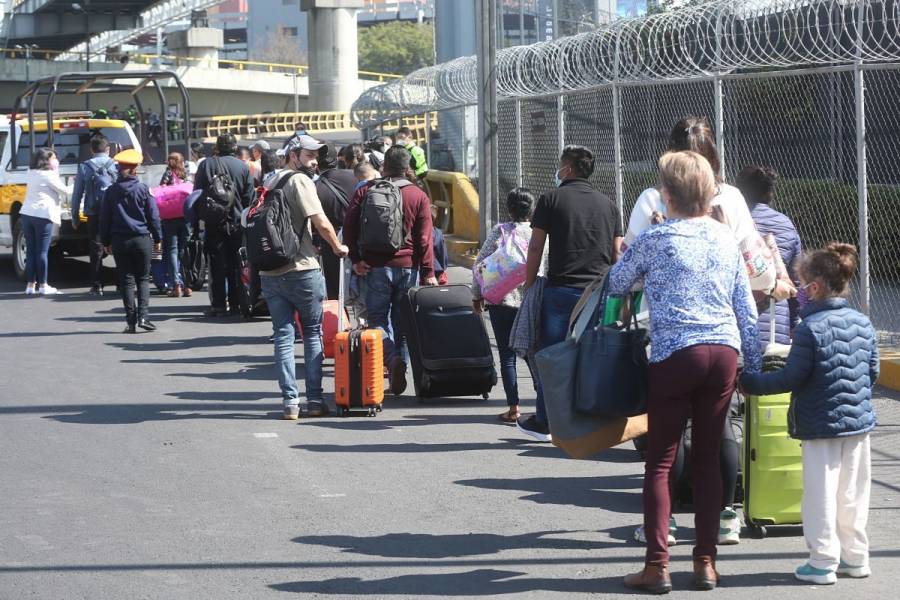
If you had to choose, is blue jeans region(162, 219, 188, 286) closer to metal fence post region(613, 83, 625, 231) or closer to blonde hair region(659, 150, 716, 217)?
metal fence post region(613, 83, 625, 231)

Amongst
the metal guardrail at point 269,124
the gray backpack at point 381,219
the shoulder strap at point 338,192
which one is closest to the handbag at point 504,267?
the gray backpack at point 381,219

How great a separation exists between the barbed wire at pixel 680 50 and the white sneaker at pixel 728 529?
437cm

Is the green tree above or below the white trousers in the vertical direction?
above

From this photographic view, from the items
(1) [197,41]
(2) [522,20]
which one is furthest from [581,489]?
(1) [197,41]

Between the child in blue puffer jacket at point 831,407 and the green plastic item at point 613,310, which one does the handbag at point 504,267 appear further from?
the child in blue puffer jacket at point 831,407

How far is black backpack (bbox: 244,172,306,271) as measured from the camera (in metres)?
8.71

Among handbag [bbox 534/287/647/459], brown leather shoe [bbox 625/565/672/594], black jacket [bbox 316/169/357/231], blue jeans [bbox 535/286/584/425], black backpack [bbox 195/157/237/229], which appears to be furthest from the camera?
black backpack [bbox 195/157/237/229]

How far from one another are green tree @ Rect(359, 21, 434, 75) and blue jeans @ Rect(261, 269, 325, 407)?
120429mm

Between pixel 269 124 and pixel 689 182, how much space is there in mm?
60394

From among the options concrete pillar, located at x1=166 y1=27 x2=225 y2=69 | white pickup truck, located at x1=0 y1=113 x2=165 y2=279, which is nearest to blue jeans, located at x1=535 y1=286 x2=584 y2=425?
white pickup truck, located at x1=0 y1=113 x2=165 y2=279

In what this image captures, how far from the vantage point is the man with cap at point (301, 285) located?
8922mm

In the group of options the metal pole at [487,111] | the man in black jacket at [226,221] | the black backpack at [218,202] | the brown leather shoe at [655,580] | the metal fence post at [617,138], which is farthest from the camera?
the metal pole at [487,111]

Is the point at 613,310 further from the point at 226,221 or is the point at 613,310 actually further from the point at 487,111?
the point at 487,111

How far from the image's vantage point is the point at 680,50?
494 inches
